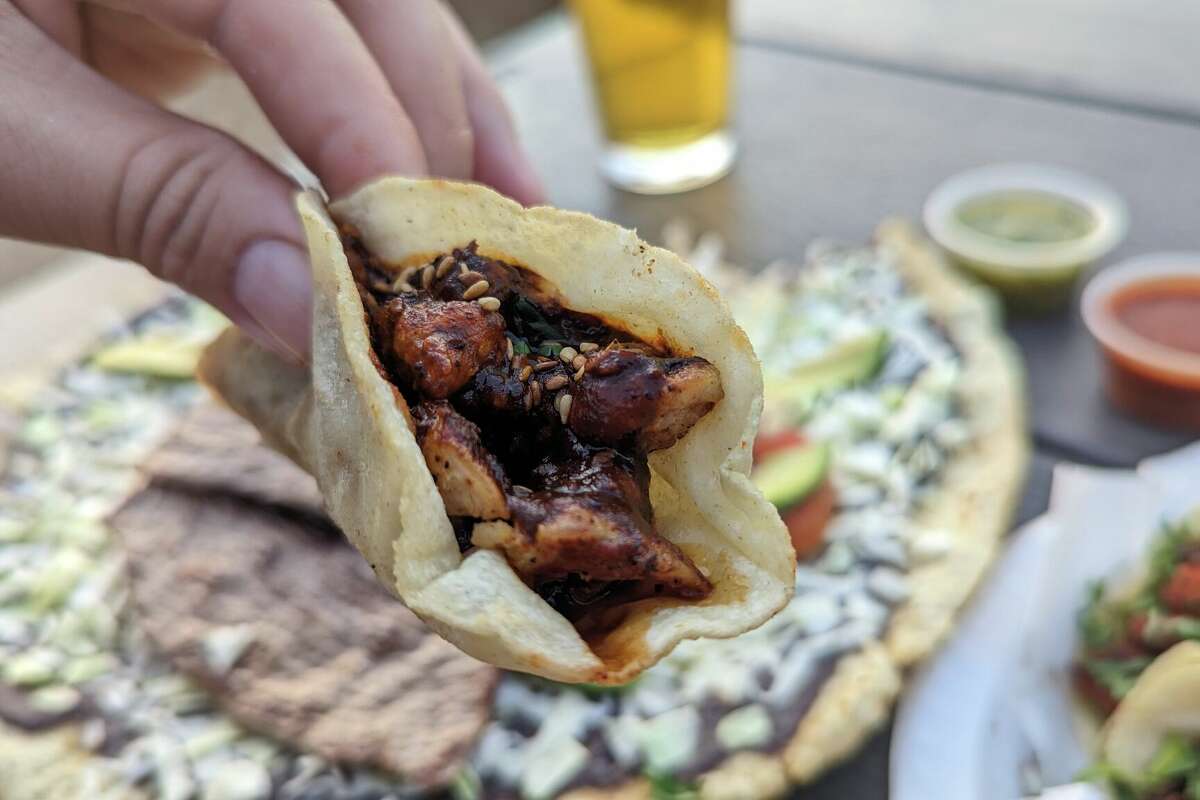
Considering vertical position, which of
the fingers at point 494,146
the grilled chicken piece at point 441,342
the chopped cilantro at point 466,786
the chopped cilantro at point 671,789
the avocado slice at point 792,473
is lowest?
the chopped cilantro at point 466,786

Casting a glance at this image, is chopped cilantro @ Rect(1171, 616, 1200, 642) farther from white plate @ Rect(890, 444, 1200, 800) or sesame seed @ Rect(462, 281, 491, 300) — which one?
sesame seed @ Rect(462, 281, 491, 300)

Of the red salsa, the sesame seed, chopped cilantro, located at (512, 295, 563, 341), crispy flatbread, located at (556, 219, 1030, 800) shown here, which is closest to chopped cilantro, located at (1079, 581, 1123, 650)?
crispy flatbread, located at (556, 219, 1030, 800)

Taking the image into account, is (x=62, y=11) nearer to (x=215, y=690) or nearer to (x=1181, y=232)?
(x=215, y=690)

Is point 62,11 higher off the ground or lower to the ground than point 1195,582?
higher

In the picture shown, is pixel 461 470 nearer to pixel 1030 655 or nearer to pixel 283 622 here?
pixel 283 622

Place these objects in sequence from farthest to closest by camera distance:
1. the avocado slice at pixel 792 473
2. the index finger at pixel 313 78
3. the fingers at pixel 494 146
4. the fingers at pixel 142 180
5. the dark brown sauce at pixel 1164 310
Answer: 1. the dark brown sauce at pixel 1164 310
2. the fingers at pixel 494 146
3. the avocado slice at pixel 792 473
4. the index finger at pixel 313 78
5. the fingers at pixel 142 180

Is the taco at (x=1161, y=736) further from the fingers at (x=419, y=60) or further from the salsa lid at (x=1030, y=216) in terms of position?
the fingers at (x=419, y=60)

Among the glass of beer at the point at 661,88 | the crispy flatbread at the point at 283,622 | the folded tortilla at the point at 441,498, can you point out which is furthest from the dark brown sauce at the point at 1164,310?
the folded tortilla at the point at 441,498

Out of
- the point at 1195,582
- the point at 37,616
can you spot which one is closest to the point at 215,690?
the point at 37,616
